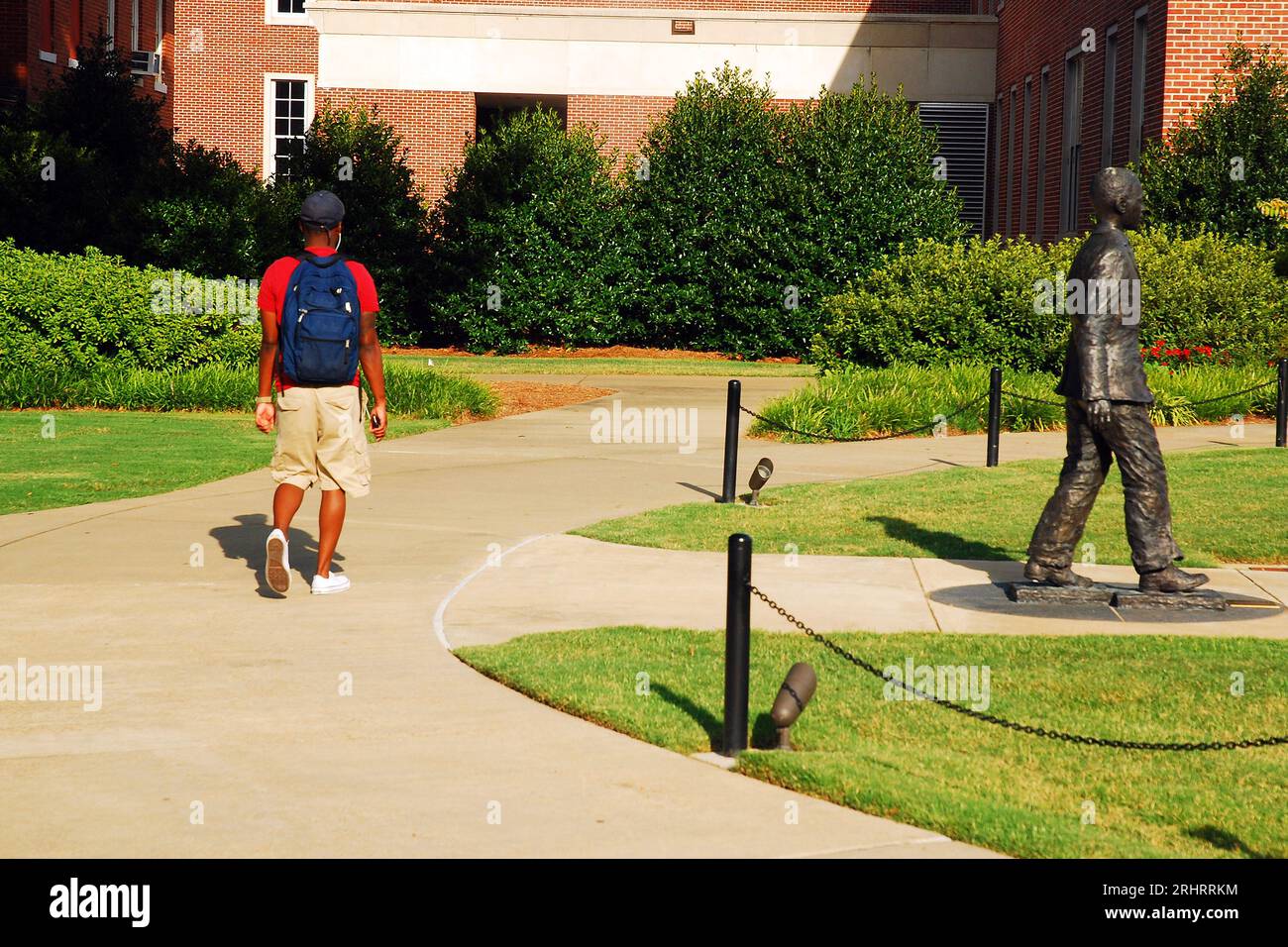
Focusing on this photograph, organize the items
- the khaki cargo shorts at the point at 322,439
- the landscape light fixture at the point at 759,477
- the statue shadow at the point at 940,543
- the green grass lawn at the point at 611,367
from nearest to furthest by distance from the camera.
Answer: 1. the khaki cargo shorts at the point at 322,439
2. the statue shadow at the point at 940,543
3. the landscape light fixture at the point at 759,477
4. the green grass lawn at the point at 611,367

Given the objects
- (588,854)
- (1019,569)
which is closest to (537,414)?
(1019,569)

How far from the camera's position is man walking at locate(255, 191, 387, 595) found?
895 cm

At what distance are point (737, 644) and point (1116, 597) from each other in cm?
382

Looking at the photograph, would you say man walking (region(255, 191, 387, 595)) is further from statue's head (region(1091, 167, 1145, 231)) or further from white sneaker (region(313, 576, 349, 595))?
statue's head (region(1091, 167, 1145, 231))

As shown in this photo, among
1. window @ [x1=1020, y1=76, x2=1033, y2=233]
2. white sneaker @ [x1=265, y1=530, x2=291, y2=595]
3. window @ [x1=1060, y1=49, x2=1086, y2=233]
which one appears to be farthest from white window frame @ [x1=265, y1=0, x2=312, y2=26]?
white sneaker @ [x1=265, y1=530, x2=291, y2=595]

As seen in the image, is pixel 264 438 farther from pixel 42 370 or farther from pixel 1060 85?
pixel 1060 85

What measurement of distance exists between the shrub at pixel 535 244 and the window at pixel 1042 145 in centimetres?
771

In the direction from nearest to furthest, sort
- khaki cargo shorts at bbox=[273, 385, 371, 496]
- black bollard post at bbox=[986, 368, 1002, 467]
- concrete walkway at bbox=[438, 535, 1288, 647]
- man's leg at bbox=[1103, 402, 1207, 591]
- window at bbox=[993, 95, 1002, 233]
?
concrete walkway at bbox=[438, 535, 1288, 647]
man's leg at bbox=[1103, 402, 1207, 591]
khaki cargo shorts at bbox=[273, 385, 371, 496]
black bollard post at bbox=[986, 368, 1002, 467]
window at bbox=[993, 95, 1002, 233]

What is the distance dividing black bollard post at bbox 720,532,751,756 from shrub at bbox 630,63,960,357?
24.8m

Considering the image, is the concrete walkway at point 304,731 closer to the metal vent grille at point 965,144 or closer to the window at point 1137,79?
the window at point 1137,79

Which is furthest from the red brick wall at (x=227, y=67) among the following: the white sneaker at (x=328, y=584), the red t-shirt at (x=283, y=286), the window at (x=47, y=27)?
the white sneaker at (x=328, y=584)

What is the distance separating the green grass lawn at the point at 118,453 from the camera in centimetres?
1329

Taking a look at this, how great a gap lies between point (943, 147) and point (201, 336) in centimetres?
2101

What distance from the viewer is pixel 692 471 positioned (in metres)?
15.0
